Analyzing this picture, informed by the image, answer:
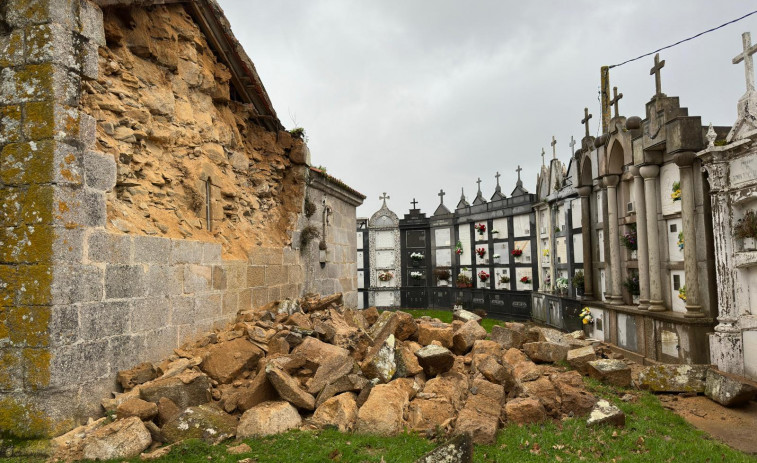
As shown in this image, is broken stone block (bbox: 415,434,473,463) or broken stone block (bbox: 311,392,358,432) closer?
broken stone block (bbox: 415,434,473,463)

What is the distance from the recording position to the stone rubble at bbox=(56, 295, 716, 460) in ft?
16.9

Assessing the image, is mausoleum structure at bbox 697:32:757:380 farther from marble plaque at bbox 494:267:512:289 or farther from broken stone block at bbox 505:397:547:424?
marble plaque at bbox 494:267:512:289

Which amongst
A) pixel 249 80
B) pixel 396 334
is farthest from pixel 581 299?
pixel 249 80

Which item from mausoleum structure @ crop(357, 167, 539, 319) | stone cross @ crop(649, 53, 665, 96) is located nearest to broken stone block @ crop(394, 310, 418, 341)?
stone cross @ crop(649, 53, 665, 96)

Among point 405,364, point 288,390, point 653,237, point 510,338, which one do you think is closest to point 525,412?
point 405,364

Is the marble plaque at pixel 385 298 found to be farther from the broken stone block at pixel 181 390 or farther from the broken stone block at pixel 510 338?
the broken stone block at pixel 181 390

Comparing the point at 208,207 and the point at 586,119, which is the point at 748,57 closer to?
the point at 586,119

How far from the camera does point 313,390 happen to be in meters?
6.01

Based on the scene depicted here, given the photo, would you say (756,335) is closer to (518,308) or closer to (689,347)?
(689,347)

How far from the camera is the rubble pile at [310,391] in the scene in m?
5.14

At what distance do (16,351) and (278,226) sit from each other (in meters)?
5.66

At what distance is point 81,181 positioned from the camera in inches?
210

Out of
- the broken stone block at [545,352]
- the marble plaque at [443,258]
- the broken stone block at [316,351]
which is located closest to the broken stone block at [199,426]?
the broken stone block at [316,351]

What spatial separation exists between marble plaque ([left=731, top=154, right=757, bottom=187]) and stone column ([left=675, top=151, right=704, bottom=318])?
0.93 meters
